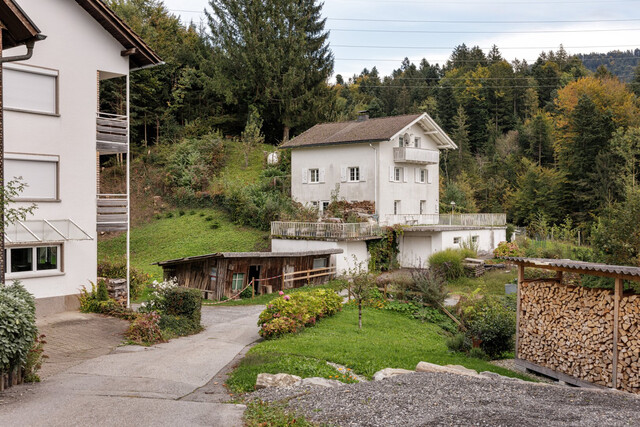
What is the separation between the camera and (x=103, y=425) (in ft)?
26.0

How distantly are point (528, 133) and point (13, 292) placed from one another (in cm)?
6245

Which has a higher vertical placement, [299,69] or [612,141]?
[299,69]

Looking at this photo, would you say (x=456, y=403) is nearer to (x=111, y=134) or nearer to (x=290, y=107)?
(x=111, y=134)

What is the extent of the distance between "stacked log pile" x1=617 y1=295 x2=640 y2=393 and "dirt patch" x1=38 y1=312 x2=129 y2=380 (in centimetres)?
1134

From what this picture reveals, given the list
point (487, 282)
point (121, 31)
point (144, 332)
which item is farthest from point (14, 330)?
point (487, 282)

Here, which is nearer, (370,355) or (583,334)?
(583,334)

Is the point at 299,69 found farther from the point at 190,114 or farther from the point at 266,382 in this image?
the point at 266,382

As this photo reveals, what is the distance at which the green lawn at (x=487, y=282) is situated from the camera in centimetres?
2917

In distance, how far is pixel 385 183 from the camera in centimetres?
3862

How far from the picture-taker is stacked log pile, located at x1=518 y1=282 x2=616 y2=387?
1201 centimetres

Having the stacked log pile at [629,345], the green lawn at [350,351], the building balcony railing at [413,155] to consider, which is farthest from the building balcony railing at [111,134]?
the building balcony railing at [413,155]

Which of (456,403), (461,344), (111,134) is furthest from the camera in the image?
(111,134)

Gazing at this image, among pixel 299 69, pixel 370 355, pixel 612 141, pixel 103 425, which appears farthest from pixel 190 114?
pixel 103 425

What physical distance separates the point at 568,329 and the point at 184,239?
28.2m
